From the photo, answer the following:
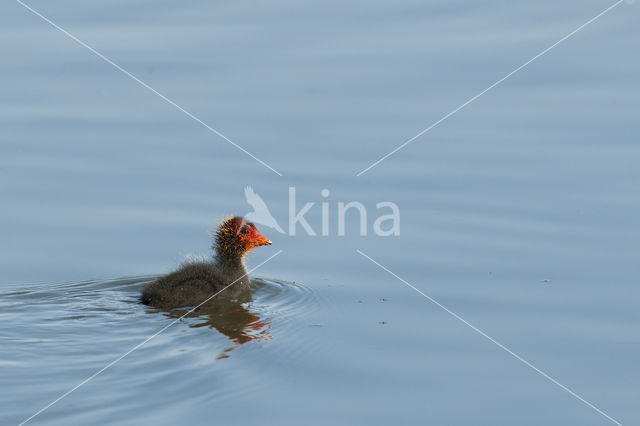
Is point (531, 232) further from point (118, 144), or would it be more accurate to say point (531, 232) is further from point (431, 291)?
point (118, 144)

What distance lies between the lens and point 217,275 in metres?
8.45

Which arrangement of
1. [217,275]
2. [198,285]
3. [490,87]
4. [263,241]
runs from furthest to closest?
1. [490,87]
2. [263,241]
3. [217,275]
4. [198,285]

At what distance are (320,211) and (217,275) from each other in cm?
133

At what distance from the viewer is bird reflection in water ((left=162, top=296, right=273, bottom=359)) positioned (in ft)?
23.2

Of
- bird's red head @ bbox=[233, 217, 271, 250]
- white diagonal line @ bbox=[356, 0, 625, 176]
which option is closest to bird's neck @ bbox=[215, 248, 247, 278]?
bird's red head @ bbox=[233, 217, 271, 250]

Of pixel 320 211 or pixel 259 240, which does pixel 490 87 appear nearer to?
pixel 320 211

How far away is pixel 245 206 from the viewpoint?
9.41 meters

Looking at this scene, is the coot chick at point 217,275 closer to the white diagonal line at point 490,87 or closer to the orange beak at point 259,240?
the orange beak at point 259,240

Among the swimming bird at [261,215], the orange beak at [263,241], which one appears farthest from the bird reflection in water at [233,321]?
the swimming bird at [261,215]

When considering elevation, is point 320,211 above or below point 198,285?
above

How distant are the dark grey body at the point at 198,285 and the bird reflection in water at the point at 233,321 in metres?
Result: 0.09

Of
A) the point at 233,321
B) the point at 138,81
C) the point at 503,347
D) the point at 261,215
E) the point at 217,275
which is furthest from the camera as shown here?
the point at 138,81

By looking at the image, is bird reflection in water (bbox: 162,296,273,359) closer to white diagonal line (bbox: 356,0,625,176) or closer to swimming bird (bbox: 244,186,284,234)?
swimming bird (bbox: 244,186,284,234)

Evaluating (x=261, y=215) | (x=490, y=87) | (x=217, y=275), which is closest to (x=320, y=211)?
(x=261, y=215)
